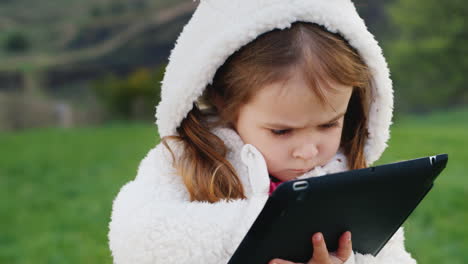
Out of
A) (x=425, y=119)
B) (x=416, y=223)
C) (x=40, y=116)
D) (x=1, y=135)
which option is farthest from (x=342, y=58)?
(x=425, y=119)

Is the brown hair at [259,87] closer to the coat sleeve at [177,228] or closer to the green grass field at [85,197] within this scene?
the coat sleeve at [177,228]

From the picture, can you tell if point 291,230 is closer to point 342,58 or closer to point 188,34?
point 342,58

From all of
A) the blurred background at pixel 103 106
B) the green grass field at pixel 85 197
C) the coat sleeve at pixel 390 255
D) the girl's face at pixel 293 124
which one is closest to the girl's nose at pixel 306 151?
the girl's face at pixel 293 124

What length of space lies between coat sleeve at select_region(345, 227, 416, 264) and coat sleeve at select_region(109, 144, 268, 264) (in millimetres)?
289

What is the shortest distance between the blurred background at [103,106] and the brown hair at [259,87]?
103 inches

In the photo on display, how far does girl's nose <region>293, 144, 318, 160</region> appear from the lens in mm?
1435

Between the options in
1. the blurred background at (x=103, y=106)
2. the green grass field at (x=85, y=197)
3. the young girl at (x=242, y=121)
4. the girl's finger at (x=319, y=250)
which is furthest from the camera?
the blurred background at (x=103, y=106)

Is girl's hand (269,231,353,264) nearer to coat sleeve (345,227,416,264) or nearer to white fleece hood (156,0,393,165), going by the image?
coat sleeve (345,227,416,264)

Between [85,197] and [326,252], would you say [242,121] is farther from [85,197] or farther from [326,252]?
[85,197]

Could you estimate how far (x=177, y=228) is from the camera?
1412 mm

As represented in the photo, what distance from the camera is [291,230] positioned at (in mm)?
1215

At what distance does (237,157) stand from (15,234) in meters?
3.53

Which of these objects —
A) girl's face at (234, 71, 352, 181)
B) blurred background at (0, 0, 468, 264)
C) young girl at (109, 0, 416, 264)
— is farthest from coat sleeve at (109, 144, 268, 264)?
blurred background at (0, 0, 468, 264)

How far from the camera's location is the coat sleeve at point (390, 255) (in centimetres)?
147
